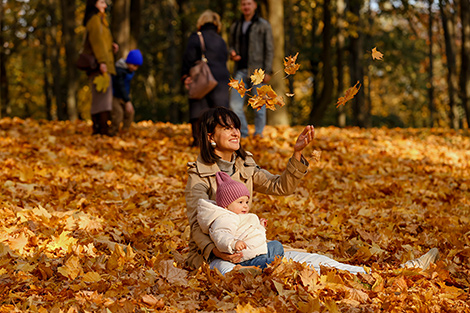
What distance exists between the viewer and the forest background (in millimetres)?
13852

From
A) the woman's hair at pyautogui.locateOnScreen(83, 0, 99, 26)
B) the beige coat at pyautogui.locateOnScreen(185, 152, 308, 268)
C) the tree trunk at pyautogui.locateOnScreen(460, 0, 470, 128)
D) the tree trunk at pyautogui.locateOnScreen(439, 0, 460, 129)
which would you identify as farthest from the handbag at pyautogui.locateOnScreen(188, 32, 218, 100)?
the tree trunk at pyautogui.locateOnScreen(439, 0, 460, 129)

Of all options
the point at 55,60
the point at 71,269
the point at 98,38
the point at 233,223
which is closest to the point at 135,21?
the point at 98,38

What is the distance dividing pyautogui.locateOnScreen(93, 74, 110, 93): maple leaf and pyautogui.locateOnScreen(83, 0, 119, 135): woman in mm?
56

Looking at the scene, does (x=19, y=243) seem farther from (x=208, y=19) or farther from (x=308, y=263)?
(x=208, y=19)

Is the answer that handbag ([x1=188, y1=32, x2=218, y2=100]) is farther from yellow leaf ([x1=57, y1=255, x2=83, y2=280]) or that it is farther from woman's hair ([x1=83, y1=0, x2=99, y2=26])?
yellow leaf ([x1=57, y1=255, x2=83, y2=280])

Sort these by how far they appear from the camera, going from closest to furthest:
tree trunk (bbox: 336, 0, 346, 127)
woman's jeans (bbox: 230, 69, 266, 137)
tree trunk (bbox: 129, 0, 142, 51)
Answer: woman's jeans (bbox: 230, 69, 266, 137)
tree trunk (bbox: 129, 0, 142, 51)
tree trunk (bbox: 336, 0, 346, 127)

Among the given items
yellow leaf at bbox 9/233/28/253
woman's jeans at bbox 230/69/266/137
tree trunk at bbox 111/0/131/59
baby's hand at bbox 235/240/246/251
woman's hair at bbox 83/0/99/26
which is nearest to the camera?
baby's hand at bbox 235/240/246/251

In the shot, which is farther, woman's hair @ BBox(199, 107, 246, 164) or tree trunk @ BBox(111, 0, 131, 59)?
tree trunk @ BBox(111, 0, 131, 59)

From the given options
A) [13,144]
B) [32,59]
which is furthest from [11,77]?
[13,144]

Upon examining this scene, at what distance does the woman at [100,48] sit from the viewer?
8047 millimetres

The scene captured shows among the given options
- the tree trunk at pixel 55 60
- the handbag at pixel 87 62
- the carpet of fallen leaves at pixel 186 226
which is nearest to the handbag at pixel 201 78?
the carpet of fallen leaves at pixel 186 226

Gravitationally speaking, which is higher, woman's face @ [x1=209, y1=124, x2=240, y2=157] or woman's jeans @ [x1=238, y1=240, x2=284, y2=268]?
woman's face @ [x1=209, y1=124, x2=240, y2=157]

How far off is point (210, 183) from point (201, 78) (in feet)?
12.9

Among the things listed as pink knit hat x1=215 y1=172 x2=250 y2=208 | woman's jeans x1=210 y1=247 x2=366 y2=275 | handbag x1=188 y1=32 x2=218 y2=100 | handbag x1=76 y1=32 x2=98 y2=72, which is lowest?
woman's jeans x1=210 y1=247 x2=366 y2=275
